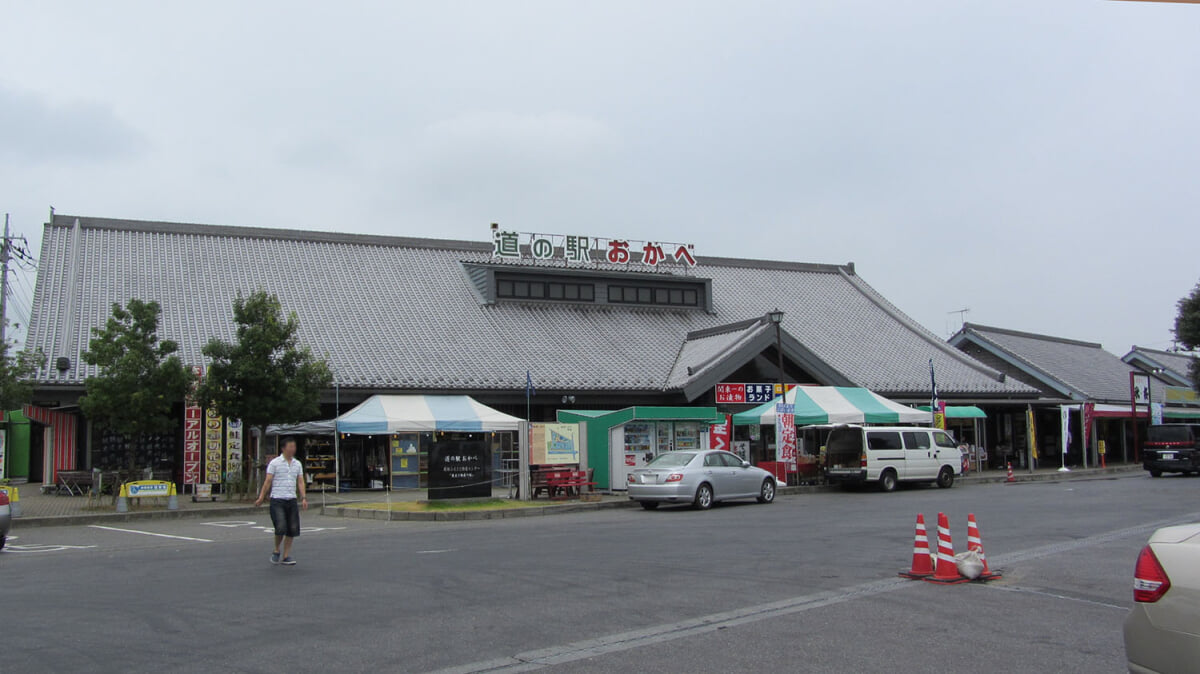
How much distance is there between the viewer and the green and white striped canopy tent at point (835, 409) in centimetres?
3005

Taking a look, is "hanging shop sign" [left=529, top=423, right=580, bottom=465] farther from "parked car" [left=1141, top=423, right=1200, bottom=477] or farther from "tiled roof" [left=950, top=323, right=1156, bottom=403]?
"tiled roof" [left=950, top=323, right=1156, bottom=403]

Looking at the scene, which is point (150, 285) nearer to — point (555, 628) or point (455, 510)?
point (455, 510)

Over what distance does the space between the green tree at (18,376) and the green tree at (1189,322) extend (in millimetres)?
41123

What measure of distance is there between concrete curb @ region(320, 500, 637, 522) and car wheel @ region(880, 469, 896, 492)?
28.4ft

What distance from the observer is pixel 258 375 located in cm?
2366

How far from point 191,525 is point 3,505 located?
5129mm

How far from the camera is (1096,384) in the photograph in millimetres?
46281

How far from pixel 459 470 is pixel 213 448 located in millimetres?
8737

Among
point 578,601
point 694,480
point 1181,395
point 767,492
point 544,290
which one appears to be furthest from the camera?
point 1181,395

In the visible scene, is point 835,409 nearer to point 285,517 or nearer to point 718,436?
point 718,436

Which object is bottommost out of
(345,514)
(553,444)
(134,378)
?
(345,514)

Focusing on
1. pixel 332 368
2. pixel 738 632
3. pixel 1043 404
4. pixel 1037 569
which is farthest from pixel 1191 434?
pixel 738 632

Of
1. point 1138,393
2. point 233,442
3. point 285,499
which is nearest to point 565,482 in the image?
point 233,442

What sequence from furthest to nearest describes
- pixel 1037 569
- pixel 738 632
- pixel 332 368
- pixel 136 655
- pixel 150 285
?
pixel 150 285 → pixel 332 368 → pixel 1037 569 → pixel 738 632 → pixel 136 655
